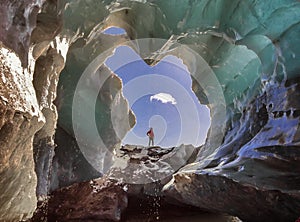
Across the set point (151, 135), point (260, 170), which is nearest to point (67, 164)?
point (260, 170)

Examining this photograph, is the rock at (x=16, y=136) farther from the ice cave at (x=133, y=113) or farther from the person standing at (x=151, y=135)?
the person standing at (x=151, y=135)

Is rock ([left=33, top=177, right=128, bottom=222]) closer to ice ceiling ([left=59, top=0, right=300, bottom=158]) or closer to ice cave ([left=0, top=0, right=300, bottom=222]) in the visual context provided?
ice cave ([left=0, top=0, right=300, bottom=222])

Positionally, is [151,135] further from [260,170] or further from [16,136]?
[16,136]

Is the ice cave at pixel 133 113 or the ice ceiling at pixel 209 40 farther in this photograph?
the ice ceiling at pixel 209 40

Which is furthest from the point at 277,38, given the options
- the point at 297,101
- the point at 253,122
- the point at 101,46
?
the point at 101,46

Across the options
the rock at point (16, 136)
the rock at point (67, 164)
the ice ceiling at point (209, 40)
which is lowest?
the rock at point (16, 136)

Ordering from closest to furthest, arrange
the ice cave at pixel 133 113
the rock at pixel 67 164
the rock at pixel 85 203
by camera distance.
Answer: the ice cave at pixel 133 113 → the rock at pixel 67 164 → the rock at pixel 85 203

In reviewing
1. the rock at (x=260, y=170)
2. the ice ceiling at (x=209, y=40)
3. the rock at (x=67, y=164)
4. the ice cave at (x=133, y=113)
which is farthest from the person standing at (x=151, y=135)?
the rock at (x=260, y=170)

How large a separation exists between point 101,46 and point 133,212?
13.2ft

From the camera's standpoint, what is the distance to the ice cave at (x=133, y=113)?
7.39 ft

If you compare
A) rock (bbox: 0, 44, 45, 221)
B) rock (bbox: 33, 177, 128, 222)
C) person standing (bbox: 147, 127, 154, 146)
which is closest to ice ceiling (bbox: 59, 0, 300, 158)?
rock (bbox: 33, 177, 128, 222)

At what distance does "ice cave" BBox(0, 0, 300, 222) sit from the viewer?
2254mm

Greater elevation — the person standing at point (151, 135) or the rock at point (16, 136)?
the person standing at point (151, 135)

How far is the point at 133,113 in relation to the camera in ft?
25.8
